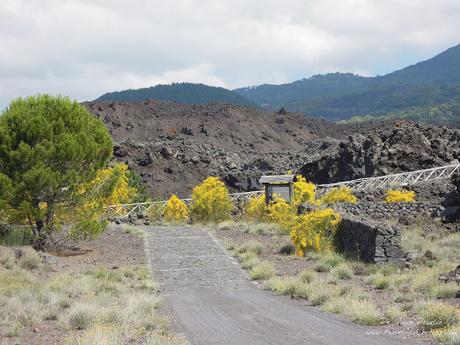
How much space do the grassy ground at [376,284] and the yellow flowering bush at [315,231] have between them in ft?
1.91

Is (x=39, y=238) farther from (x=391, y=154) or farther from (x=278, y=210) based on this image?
(x=391, y=154)

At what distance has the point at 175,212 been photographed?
128 feet

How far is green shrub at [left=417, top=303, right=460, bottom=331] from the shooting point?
9.21m

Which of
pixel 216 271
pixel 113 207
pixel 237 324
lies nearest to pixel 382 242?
pixel 216 271

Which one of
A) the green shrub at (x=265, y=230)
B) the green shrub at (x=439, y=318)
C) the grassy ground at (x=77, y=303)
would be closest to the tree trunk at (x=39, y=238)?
the grassy ground at (x=77, y=303)

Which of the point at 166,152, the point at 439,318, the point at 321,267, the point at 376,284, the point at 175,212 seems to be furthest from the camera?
the point at 166,152

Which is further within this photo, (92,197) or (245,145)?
(245,145)

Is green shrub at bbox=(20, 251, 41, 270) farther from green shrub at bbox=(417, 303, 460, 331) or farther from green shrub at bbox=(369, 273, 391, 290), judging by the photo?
green shrub at bbox=(417, 303, 460, 331)

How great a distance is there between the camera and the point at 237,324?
34.2ft

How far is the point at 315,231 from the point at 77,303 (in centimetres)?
1024

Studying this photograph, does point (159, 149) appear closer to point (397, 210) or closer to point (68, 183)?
point (397, 210)

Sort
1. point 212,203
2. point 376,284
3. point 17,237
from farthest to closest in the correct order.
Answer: point 212,203, point 17,237, point 376,284

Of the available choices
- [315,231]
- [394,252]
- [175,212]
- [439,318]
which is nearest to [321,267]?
[394,252]

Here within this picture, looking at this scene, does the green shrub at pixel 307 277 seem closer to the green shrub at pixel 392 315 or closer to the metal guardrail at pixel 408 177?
the green shrub at pixel 392 315
